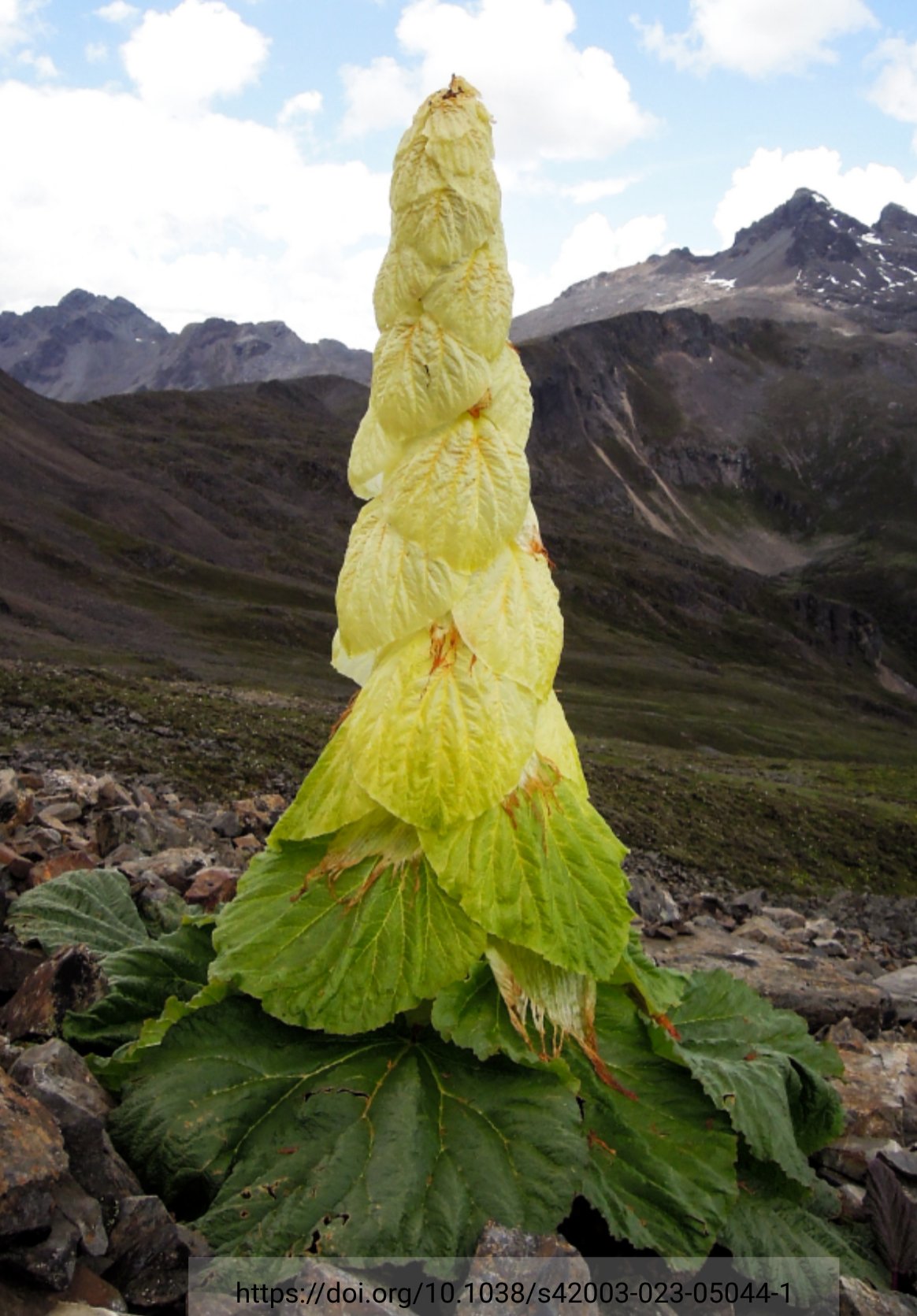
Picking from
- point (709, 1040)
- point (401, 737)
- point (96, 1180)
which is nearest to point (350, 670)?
point (401, 737)

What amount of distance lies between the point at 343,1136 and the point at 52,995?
6.10 feet

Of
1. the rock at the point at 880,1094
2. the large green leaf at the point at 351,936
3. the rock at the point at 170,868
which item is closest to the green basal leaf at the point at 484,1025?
the large green leaf at the point at 351,936

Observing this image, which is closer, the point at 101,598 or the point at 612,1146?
the point at 612,1146

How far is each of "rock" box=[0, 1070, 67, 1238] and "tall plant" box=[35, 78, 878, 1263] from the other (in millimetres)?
572

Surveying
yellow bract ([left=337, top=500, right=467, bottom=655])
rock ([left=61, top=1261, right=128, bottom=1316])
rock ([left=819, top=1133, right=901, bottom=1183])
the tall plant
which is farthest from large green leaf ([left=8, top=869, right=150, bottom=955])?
rock ([left=819, top=1133, right=901, bottom=1183])

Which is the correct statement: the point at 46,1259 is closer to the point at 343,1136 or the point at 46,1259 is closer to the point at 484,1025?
the point at 343,1136

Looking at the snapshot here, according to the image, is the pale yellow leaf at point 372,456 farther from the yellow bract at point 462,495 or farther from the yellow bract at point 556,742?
the yellow bract at point 556,742

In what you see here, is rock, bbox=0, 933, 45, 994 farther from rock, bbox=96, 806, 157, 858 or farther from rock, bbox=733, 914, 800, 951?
rock, bbox=733, 914, 800, 951

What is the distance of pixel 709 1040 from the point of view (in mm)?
4602

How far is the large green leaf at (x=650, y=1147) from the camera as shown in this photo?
3539mm

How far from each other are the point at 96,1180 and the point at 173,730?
32.1 meters

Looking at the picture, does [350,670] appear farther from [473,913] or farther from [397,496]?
[473,913]

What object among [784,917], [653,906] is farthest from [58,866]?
[784,917]

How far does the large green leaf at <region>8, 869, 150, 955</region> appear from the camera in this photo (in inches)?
214
